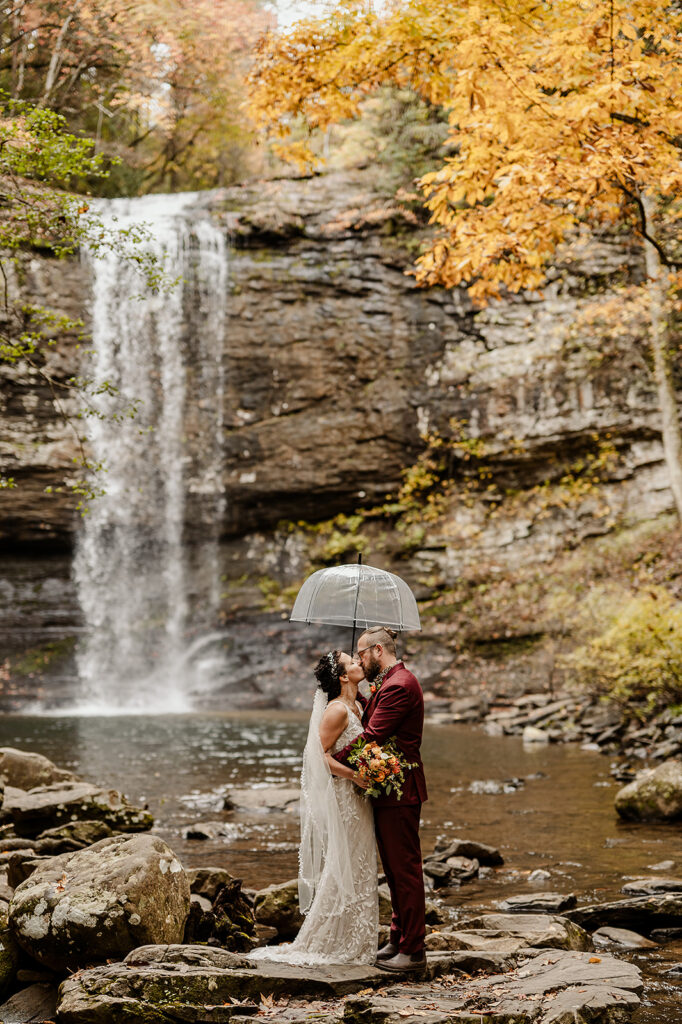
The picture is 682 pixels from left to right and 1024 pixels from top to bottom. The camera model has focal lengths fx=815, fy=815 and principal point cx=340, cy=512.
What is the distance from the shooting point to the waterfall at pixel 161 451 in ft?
71.1

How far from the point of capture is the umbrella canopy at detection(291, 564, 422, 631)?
4926mm

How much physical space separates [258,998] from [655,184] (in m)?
5.69

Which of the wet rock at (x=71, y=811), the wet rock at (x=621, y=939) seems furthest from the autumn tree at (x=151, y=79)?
the wet rock at (x=621, y=939)

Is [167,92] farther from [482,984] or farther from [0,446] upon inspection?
[482,984]

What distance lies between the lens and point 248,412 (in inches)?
864

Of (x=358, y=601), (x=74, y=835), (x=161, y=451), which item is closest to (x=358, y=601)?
(x=358, y=601)

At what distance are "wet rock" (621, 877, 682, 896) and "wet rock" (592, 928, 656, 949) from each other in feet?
2.37

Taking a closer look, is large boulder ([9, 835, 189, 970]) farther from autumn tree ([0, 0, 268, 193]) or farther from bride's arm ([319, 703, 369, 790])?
autumn tree ([0, 0, 268, 193])

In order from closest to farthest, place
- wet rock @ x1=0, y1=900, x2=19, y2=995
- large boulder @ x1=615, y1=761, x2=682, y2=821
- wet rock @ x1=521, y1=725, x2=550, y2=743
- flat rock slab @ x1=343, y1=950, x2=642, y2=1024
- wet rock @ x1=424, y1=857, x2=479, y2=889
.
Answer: flat rock slab @ x1=343, y1=950, x2=642, y2=1024 → wet rock @ x1=0, y1=900, x2=19, y2=995 → wet rock @ x1=424, y1=857, x2=479, y2=889 → large boulder @ x1=615, y1=761, x2=682, y2=821 → wet rock @ x1=521, y1=725, x2=550, y2=743

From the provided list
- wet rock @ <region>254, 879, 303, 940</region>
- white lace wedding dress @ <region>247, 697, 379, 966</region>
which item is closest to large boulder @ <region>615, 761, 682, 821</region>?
wet rock @ <region>254, 879, 303, 940</region>

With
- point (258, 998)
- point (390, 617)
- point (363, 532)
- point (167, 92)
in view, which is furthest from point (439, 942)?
point (167, 92)

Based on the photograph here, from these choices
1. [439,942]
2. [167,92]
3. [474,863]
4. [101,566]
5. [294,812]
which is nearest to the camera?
[439,942]

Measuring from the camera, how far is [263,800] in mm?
9492

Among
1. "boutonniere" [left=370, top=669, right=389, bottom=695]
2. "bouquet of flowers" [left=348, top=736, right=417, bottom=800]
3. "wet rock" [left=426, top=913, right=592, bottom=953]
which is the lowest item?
"wet rock" [left=426, top=913, right=592, bottom=953]
